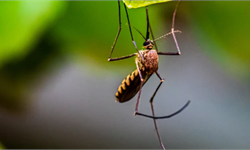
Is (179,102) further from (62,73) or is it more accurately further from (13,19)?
(13,19)

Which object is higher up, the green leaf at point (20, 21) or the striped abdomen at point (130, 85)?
the green leaf at point (20, 21)

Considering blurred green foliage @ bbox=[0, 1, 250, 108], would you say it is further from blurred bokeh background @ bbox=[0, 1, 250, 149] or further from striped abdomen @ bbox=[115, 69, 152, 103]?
striped abdomen @ bbox=[115, 69, 152, 103]

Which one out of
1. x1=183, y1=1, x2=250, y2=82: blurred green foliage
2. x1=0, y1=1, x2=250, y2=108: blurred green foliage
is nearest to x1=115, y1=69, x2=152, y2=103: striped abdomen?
x1=0, y1=1, x2=250, y2=108: blurred green foliage

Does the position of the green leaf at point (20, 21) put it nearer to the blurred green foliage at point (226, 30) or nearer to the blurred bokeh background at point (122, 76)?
the blurred bokeh background at point (122, 76)

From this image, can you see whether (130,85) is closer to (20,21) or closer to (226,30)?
(20,21)

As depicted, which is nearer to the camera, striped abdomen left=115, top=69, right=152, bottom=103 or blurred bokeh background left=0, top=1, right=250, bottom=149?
striped abdomen left=115, top=69, right=152, bottom=103

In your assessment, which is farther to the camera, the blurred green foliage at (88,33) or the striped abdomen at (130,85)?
the blurred green foliage at (88,33)

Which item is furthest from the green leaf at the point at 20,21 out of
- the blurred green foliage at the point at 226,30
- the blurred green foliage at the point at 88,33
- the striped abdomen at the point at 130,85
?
the blurred green foliage at the point at 226,30
